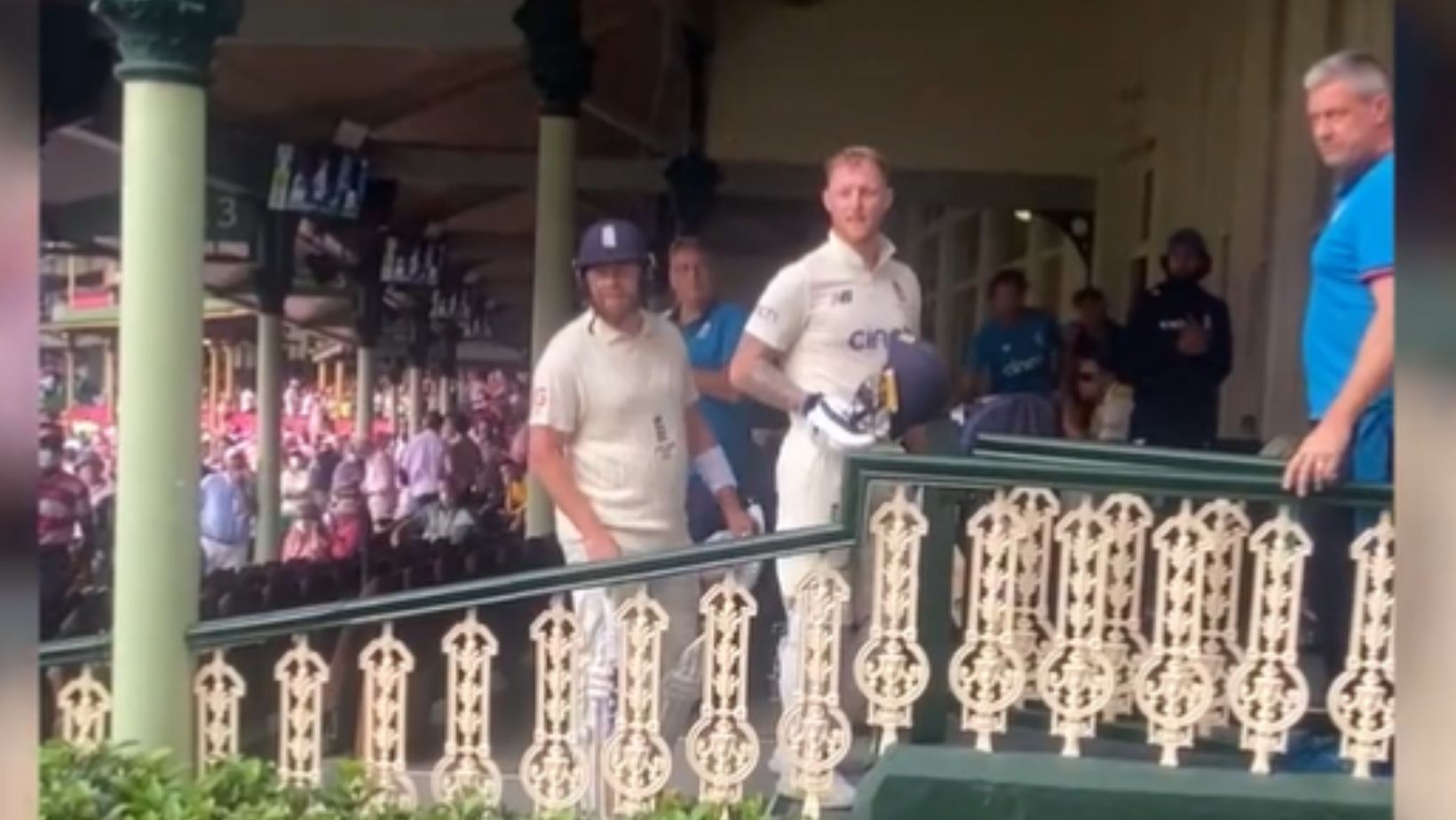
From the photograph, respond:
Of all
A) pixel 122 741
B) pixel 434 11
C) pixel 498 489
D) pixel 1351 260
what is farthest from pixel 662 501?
pixel 498 489

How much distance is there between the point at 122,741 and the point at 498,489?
13706 millimetres

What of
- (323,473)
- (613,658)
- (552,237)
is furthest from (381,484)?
(613,658)

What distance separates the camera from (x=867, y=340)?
5.96 metres

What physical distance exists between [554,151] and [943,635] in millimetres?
5229

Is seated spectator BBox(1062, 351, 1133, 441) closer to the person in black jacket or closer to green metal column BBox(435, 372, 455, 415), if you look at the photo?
the person in black jacket

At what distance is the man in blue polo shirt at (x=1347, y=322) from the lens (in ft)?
16.1

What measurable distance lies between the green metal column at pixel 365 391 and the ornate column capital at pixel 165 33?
1670 cm

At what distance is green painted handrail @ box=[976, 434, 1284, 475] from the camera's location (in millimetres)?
5332

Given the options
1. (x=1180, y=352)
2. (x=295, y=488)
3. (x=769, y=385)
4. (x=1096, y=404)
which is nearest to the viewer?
(x=769, y=385)

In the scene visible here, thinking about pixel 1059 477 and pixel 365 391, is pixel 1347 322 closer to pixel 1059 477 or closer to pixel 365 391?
pixel 1059 477

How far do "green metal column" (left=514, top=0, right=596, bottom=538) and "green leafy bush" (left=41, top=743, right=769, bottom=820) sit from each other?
4.21m

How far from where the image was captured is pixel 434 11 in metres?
11.6

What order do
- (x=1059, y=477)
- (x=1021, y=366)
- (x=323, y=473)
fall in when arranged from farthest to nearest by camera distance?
(x=323, y=473), (x=1021, y=366), (x=1059, y=477)

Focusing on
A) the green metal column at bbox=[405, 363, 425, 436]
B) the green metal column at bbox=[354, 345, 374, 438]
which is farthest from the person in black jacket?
the green metal column at bbox=[405, 363, 425, 436]
